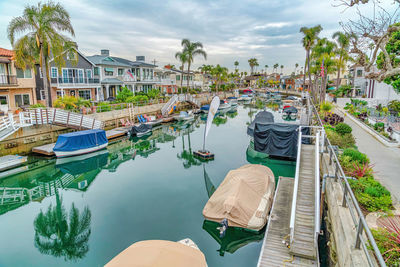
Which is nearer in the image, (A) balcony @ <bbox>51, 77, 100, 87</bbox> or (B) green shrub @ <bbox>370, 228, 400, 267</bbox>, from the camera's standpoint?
(B) green shrub @ <bbox>370, 228, 400, 267</bbox>

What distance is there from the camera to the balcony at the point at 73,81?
42094mm

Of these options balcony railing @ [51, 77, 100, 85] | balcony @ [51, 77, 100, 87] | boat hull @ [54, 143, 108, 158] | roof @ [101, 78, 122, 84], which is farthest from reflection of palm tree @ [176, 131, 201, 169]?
roof @ [101, 78, 122, 84]

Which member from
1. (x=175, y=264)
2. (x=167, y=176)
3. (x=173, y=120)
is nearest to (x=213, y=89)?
(x=173, y=120)

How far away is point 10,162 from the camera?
23.3 m

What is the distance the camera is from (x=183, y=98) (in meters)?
58.9

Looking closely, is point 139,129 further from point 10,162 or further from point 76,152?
point 10,162

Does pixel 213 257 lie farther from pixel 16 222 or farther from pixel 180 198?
pixel 16 222

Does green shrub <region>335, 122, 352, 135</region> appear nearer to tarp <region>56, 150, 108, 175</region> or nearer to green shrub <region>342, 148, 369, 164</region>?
green shrub <region>342, 148, 369, 164</region>

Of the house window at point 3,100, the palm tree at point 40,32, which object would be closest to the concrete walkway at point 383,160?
the palm tree at point 40,32

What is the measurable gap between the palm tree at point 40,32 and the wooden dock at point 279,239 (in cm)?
2887

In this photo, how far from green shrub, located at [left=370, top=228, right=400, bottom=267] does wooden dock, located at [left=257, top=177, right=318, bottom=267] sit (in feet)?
10.2

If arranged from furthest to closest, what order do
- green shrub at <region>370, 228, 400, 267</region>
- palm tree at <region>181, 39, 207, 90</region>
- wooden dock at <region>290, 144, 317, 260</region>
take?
1. palm tree at <region>181, 39, 207, 90</region>
2. wooden dock at <region>290, 144, 317, 260</region>
3. green shrub at <region>370, 228, 400, 267</region>

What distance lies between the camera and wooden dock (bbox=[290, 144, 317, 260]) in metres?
10.2

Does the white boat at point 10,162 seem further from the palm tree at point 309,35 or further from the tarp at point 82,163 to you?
the palm tree at point 309,35
